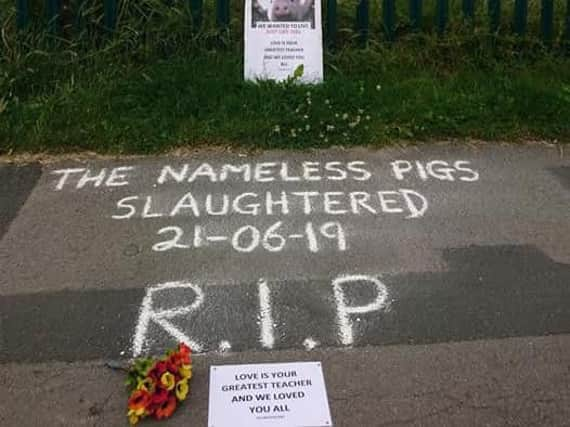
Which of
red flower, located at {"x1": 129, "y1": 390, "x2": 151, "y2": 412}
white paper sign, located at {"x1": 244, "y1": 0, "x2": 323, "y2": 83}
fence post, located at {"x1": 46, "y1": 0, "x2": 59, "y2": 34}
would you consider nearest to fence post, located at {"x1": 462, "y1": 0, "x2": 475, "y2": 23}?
white paper sign, located at {"x1": 244, "y1": 0, "x2": 323, "y2": 83}

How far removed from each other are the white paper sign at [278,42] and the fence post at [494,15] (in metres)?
1.57

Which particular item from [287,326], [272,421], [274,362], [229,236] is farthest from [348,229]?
[272,421]

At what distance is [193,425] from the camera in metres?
2.51

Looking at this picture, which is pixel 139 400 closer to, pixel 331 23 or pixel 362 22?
pixel 331 23

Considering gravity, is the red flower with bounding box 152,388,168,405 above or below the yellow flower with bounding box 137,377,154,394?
below

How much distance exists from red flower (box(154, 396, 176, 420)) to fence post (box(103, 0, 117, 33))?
3.96 meters

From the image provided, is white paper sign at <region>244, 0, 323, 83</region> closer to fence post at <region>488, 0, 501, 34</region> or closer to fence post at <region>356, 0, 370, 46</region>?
fence post at <region>356, 0, 370, 46</region>

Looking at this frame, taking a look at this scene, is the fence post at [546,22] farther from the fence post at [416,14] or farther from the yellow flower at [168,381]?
the yellow flower at [168,381]

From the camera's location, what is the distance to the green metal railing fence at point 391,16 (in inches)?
222

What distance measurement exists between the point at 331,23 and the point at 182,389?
3905 mm

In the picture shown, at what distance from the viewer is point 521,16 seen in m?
5.84

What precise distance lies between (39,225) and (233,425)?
77.6 inches

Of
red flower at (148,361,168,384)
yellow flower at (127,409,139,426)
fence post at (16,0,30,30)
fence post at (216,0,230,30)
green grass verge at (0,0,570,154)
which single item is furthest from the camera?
fence post at (216,0,230,30)

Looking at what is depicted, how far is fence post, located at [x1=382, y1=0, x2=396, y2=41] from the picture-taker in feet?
19.1
